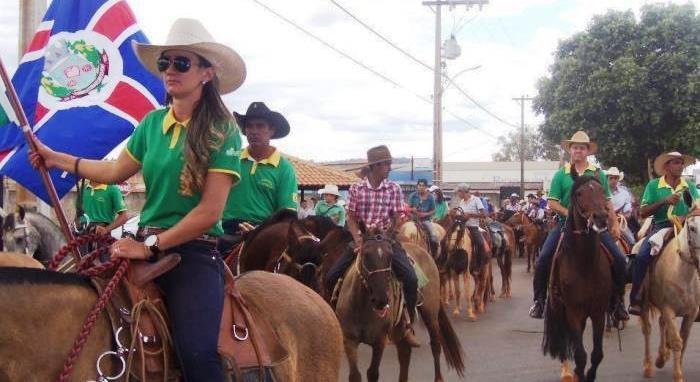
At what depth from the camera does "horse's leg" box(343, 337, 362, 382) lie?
706 centimetres

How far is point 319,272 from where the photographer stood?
749cm

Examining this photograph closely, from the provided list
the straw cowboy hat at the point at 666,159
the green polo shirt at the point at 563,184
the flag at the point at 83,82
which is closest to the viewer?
the flag at the point at 83,82

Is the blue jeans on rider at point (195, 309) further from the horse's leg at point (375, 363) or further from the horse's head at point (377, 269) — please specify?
the horse's leg at point (375, 363)

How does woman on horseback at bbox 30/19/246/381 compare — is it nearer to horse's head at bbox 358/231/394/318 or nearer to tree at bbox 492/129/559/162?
horse's head at bbox 358/231/394/318

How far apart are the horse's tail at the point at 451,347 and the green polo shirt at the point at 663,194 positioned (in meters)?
3.05

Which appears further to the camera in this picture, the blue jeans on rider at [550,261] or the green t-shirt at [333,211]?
the green t-shirt at [333,211]

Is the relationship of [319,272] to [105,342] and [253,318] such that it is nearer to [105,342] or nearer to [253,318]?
[253,318]

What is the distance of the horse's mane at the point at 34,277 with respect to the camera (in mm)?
2820

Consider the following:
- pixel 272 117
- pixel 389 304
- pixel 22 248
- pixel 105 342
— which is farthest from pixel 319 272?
pixel 105 342

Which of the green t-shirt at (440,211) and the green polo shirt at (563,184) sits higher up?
the green polo shirt at (563,184)

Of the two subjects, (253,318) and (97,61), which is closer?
(253,318)

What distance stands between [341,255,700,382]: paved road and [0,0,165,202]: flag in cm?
464

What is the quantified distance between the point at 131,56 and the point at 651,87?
24.8m

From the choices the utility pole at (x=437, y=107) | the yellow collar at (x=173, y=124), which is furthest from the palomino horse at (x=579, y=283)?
the utility pole at (x=437, y=107)
